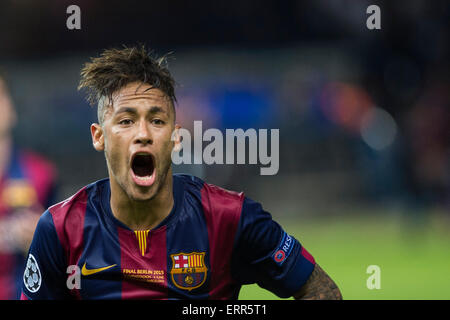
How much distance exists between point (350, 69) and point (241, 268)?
1027 cm

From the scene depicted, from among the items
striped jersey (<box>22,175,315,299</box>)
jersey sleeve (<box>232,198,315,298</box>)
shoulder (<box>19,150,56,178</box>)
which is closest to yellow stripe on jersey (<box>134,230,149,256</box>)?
striped jersey (<box>22,175,315,299</box>)

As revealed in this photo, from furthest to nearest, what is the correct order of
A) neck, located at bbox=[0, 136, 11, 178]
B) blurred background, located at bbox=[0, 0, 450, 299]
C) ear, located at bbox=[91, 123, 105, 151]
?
blurred background, located at bbox=[0, 0, 450, 299]
neck, located at bbox=[0, 136, 11, 178]
ear, located at bbox=[91, 123, 105, 151]

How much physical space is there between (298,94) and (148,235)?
31.2 ft

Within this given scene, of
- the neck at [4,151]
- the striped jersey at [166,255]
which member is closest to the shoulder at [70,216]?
the striped jersey at [166,255]

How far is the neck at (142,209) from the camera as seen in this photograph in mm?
3555

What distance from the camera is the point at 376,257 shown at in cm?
929

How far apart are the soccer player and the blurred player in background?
162 cm

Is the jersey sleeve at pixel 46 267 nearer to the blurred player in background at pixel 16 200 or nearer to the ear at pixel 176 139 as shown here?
the ear at pixel 176 139

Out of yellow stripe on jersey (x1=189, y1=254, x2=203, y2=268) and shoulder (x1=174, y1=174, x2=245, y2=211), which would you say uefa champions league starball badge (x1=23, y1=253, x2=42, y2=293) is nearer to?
yellow stripe on jersey (x1=189, y1=254, x2=203, y2=268)

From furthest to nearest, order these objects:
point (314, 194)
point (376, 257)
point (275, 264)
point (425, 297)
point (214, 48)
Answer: point (214, 48) < point (314, 194) < point (376, 257) < point (425, 297) < point (275, 264)

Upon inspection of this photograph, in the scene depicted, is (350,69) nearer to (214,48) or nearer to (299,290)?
(214,48)

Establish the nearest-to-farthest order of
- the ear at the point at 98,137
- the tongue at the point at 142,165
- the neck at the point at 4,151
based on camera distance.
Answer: the ear at the point at 98,137, the tongue at the point at 142,165, the neck at the point at 4,151

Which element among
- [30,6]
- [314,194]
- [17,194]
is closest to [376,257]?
[314,194]

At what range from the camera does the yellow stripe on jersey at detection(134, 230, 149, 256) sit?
3518mm
